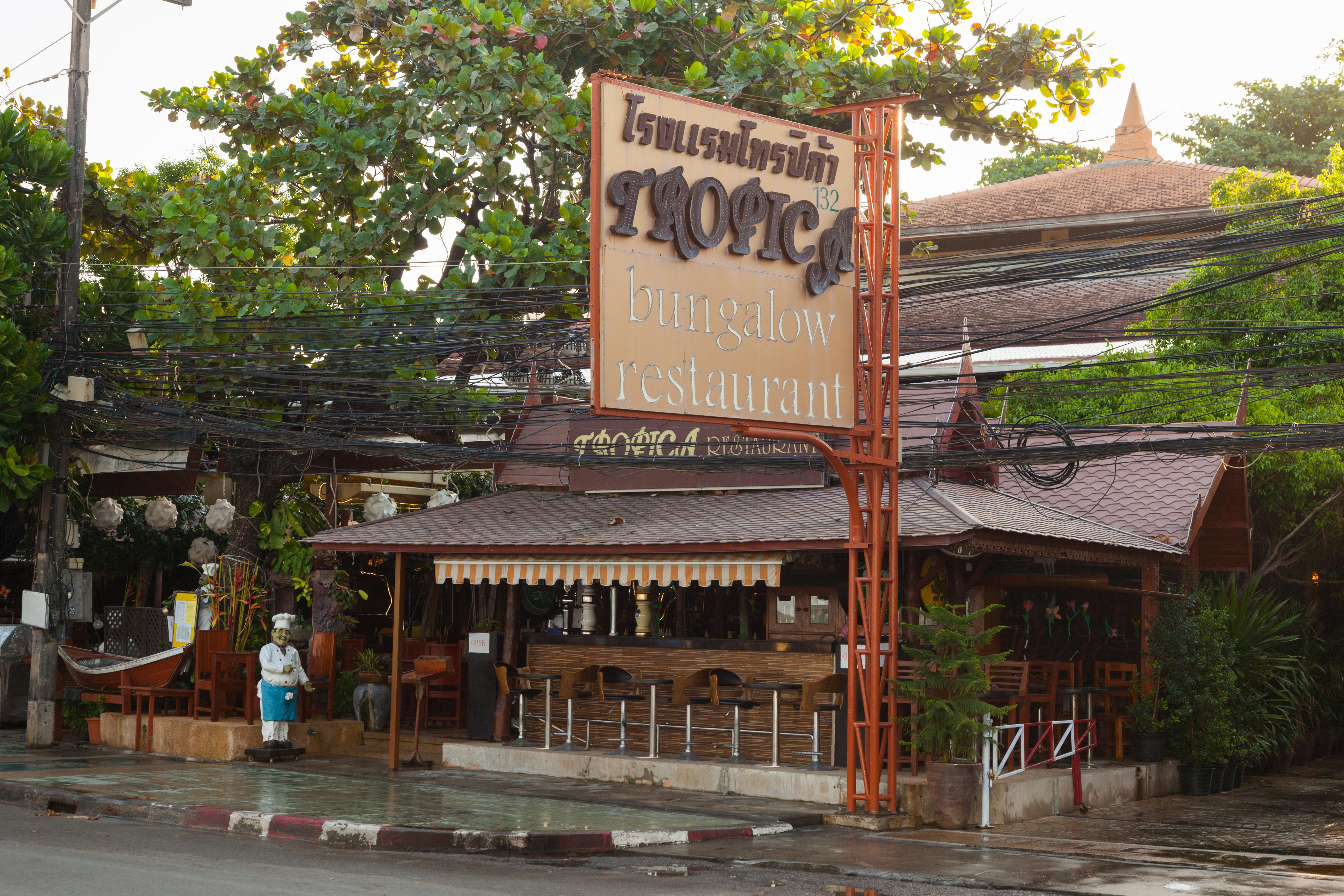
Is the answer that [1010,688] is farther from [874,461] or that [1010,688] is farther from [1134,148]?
[1134,148]

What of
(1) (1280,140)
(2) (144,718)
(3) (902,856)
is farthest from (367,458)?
(1) (1280,140)

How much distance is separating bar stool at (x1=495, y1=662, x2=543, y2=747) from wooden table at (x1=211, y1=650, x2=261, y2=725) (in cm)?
299

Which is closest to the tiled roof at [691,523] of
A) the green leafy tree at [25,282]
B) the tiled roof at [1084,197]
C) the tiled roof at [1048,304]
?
the green leafy tree at [25,282]

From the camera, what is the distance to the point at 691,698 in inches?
596

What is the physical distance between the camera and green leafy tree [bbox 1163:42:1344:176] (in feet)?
141

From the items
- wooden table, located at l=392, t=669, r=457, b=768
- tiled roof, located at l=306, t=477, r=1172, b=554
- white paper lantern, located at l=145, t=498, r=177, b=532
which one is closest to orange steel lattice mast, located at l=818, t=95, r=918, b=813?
tiled roof, located at l=306, t=477, r=1172, b=554

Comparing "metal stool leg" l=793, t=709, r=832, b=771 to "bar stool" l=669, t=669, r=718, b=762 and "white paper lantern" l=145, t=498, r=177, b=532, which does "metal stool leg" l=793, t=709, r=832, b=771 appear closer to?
"bar stool" l=669, t=669, r=718, b=762

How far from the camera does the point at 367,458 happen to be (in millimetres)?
19891

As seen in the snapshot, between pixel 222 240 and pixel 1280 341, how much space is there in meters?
14.5

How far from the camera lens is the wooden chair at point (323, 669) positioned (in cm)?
1828

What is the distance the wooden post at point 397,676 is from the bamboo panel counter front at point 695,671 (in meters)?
1.65

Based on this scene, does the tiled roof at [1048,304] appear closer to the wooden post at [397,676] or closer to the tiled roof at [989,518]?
the tiled roof at [989,518]

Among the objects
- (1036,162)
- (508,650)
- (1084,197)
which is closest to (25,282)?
(508,650)

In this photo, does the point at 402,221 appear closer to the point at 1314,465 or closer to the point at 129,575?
the point at 129,575
